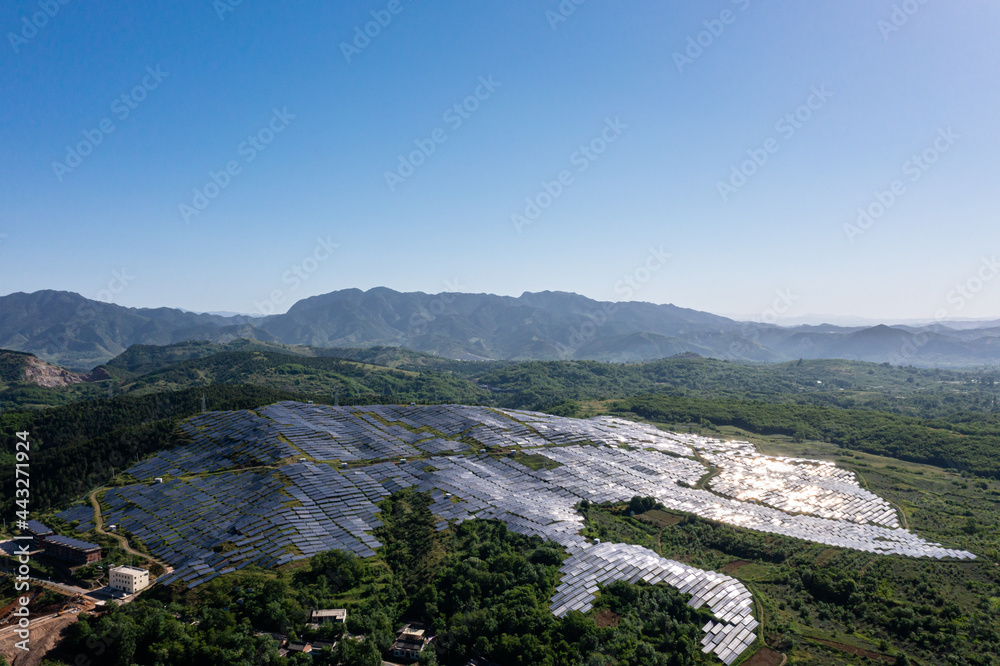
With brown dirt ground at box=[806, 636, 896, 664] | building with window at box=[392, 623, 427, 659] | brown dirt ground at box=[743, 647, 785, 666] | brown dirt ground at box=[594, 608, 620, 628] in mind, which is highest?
brown dirt ground at box=[594, 608, 620, 628]

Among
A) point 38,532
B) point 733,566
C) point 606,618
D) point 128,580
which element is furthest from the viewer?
point 733,566

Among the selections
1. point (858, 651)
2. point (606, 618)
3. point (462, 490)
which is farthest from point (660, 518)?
point (606, 618)

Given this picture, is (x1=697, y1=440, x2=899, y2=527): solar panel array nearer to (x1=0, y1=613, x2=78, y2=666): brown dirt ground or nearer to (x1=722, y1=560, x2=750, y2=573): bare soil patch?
(x1=722, y1=560, x2=750, y2=573): bare soil patch

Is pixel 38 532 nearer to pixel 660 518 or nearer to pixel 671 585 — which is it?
pixel 671 585

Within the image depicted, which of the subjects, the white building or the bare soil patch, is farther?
the bare soil patch

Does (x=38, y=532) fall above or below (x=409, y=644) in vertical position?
above

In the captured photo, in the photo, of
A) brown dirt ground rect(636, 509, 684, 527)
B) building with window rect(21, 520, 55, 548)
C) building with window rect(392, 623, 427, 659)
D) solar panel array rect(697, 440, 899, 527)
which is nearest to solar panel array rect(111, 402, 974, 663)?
solar panel array rect(697, 440, 899, 527)
